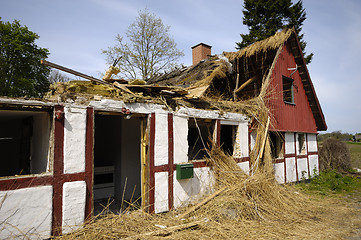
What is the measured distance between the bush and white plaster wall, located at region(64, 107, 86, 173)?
54.8ft

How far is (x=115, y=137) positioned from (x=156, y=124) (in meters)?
2.75

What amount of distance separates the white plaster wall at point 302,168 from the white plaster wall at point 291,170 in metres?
0.51

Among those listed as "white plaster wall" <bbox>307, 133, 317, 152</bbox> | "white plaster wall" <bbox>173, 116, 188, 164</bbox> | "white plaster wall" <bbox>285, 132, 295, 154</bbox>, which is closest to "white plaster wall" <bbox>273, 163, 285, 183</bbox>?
"white plaster wall" <bbox>285, 132, 295, 154</bbox>

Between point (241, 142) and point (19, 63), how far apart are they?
2186cm

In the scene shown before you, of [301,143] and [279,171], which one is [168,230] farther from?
[301,143]

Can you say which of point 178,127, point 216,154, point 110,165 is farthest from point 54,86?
point 216,154

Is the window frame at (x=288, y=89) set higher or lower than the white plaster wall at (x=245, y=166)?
higher

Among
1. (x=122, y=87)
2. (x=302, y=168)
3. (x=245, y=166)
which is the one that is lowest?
(x=302, y=168)

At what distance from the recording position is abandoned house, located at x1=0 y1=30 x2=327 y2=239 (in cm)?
416

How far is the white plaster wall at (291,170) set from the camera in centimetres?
1066

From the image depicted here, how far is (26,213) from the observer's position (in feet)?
12.7

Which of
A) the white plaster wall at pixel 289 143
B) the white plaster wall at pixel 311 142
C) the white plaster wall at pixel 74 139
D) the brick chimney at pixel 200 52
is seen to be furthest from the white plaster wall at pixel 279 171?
the white plaster wall at pixel 74 139

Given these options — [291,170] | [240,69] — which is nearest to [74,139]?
[240,69]

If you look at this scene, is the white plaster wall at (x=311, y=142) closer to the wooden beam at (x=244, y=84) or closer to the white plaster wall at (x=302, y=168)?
the white plaster wall at (x=302, y=168)
